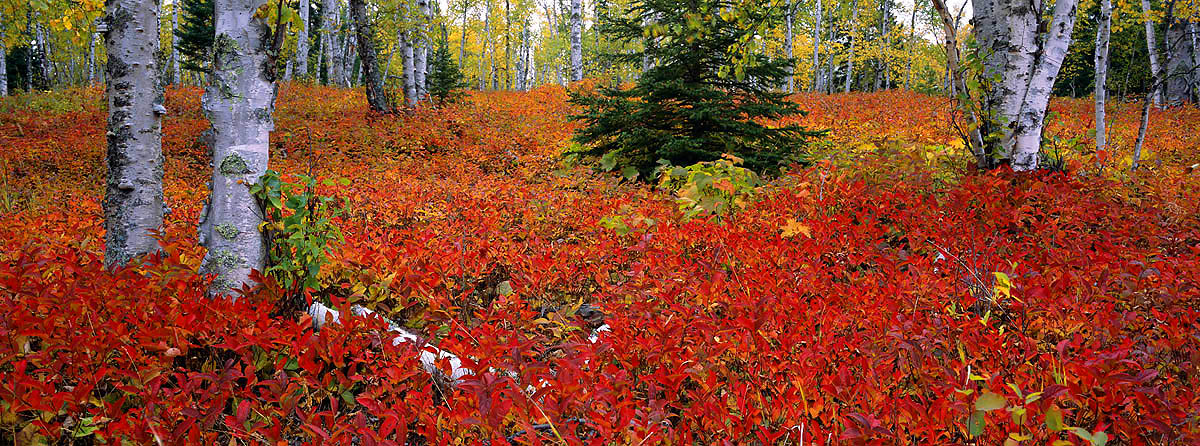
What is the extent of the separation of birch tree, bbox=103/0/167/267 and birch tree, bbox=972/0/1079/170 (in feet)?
21.0

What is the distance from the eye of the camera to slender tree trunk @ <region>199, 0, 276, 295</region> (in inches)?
124

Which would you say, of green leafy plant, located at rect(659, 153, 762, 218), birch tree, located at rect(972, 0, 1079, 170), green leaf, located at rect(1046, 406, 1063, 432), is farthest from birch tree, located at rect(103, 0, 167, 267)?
birch tree, located at rect(972, 0, 1079, 170)

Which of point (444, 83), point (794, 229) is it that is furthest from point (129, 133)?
point (444, 83)

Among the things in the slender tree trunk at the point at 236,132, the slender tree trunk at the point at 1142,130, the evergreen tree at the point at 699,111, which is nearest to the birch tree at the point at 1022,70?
the slender tree trunk at the point at 1142,130

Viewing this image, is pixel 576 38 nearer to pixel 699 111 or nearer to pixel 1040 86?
pixel 699 111

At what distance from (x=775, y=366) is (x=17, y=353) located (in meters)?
3.18

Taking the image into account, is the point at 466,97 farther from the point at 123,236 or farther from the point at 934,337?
the point at 934,337

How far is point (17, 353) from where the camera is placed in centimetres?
234

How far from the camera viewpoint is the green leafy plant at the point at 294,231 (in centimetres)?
316

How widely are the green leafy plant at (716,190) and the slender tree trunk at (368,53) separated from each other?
8174 millimetres

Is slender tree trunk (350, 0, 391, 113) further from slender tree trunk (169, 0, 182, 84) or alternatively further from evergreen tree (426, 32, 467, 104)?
slender tree trunk (169, 0, 182, 84)

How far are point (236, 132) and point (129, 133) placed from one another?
118 cm

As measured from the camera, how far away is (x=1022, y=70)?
494cm

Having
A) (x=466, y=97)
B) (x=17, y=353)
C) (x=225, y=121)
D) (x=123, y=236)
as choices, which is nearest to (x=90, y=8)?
(x=123, y=236)
